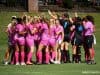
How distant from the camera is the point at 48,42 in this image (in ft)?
76.8

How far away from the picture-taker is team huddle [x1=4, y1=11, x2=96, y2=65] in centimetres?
2314

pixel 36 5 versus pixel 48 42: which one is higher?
pixel 48 42

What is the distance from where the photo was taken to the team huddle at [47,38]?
2314cm

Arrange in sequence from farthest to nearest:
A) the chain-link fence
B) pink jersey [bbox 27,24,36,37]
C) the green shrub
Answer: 1. the green shrub
2. the chain-link fence
3. pink jersey [bbox 27,24,36,37]

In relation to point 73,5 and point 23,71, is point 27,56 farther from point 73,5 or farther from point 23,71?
point 73,5

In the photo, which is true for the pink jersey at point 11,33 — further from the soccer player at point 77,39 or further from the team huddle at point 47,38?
the soccer player at point 77,39

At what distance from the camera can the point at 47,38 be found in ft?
76.7

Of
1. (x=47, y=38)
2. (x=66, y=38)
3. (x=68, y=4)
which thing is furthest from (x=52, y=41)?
(x=68, y=4)

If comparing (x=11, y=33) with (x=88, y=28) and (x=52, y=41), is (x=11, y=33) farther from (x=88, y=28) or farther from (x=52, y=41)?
(x=88, y=28)

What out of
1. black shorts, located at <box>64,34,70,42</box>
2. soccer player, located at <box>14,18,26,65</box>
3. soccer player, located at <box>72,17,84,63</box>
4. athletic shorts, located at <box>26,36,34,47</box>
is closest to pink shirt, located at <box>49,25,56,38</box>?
black shorts, located at <box>64,34,70,42</box>

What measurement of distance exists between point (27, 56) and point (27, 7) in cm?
3618

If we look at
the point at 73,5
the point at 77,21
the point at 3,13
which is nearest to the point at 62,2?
the point at 73,5

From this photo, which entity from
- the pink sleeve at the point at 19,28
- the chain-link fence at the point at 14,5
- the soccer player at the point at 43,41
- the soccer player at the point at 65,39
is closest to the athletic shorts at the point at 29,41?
the soccer player at the point at 43,41

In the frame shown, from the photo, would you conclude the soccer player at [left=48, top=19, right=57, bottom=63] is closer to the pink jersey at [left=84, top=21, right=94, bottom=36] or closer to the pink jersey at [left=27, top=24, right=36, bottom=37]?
the pink jersey at [left=27, top=24, right=36, bottom=37]
